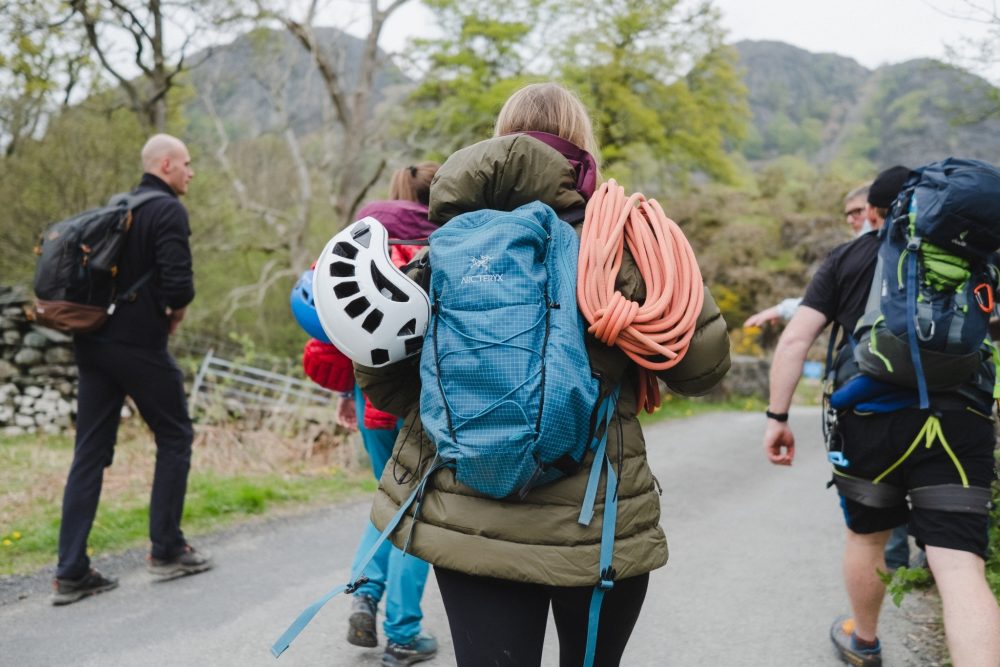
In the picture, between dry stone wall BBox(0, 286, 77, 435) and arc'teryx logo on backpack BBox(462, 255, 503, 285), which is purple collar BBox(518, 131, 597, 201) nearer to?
arc'teryx logo on backpack BBox(462, 255, 503, 285)

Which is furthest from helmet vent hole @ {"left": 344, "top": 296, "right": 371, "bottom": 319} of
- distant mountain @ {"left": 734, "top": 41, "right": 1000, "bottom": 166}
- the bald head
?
distant mountain @ {"left": 734, "top": 41, "right": 1000, "bottom": 166}

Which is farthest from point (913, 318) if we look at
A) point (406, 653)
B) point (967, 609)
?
point (406, 653)

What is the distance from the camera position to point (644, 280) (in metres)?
1.81

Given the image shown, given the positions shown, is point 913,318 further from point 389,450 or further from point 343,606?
point 343,606

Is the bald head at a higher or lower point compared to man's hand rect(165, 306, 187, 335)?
higher

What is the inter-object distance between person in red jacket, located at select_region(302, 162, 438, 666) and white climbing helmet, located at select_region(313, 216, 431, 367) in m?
1.13

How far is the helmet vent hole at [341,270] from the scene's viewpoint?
69.2 inches

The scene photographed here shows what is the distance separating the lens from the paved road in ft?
11.3

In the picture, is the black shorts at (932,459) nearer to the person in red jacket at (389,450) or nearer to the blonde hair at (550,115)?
the blonde hair at (550,115)

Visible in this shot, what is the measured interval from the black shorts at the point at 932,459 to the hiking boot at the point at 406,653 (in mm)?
1837

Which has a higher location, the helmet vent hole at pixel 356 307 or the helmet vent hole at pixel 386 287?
the helmet vent hole at pixel 386 287

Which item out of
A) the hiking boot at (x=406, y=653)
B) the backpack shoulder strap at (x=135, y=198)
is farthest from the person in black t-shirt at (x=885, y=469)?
the backpack shoulder strap at (x=135, y=198)

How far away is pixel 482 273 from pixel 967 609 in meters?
1.99

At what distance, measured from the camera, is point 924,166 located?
2.77 meters
